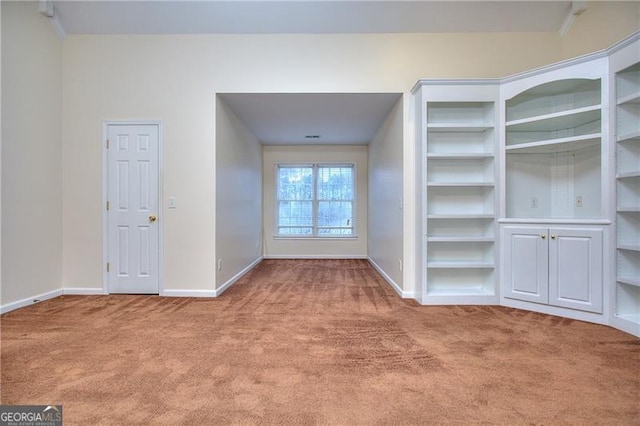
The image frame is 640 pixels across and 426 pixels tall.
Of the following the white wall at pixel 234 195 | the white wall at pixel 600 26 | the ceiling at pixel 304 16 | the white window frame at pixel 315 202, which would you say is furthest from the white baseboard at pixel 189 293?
the white wall at pixel 600 26

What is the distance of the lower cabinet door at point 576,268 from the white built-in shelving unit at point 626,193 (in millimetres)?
137

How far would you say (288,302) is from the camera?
3.36 metres

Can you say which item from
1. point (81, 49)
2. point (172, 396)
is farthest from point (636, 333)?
point (81, 49)

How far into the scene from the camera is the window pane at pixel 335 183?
692 cm

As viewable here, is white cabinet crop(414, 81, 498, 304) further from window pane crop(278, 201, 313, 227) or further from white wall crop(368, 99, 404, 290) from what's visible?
window pane crop(278, 201, 313, 227)

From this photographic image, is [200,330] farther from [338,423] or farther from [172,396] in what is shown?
[338,423]

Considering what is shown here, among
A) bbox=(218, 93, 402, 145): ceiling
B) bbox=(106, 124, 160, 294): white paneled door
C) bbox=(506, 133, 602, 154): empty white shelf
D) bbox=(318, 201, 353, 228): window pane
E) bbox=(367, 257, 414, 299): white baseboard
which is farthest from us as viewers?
bbox=(318, 201, 353, 228): window pane

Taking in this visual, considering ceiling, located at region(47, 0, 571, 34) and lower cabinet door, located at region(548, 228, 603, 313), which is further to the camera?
ceiling, located at region(47, 0, 571, 34)

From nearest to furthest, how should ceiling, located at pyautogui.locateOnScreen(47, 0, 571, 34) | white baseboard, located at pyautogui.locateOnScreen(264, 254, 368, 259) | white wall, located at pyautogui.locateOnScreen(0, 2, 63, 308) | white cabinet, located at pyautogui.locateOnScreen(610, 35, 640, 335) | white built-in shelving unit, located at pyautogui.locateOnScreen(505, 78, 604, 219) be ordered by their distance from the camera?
white cabinet, located at pyautogui.locateOnScreen(610, 35, 640, 335)
white wall, located at pyautogui.locateOnScreen(0, 2, 63, 308)
white built-in shelving unit, located at pyautogui.locateOnScreen(505, 78, 604, 219)
ceiling, located at pyautogui.locateOnScreen(47, 0, 571, 34)
white baseboard, located at pyautogui.locateOnScreen(264, 254, 368, 259)

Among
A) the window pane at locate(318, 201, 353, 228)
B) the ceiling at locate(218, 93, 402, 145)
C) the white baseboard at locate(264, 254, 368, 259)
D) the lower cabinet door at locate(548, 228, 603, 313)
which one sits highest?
the ceiling at locate(218, 93, 402, 145)

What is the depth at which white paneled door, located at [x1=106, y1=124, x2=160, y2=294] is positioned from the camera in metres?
3.63

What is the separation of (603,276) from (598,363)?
1082mm

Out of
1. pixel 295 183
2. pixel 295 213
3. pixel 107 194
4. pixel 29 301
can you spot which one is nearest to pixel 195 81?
pixel 107 194

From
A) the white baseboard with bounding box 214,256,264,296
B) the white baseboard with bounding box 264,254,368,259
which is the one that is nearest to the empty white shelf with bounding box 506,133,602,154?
the white baseboard with bounding box 214,256,264,296
